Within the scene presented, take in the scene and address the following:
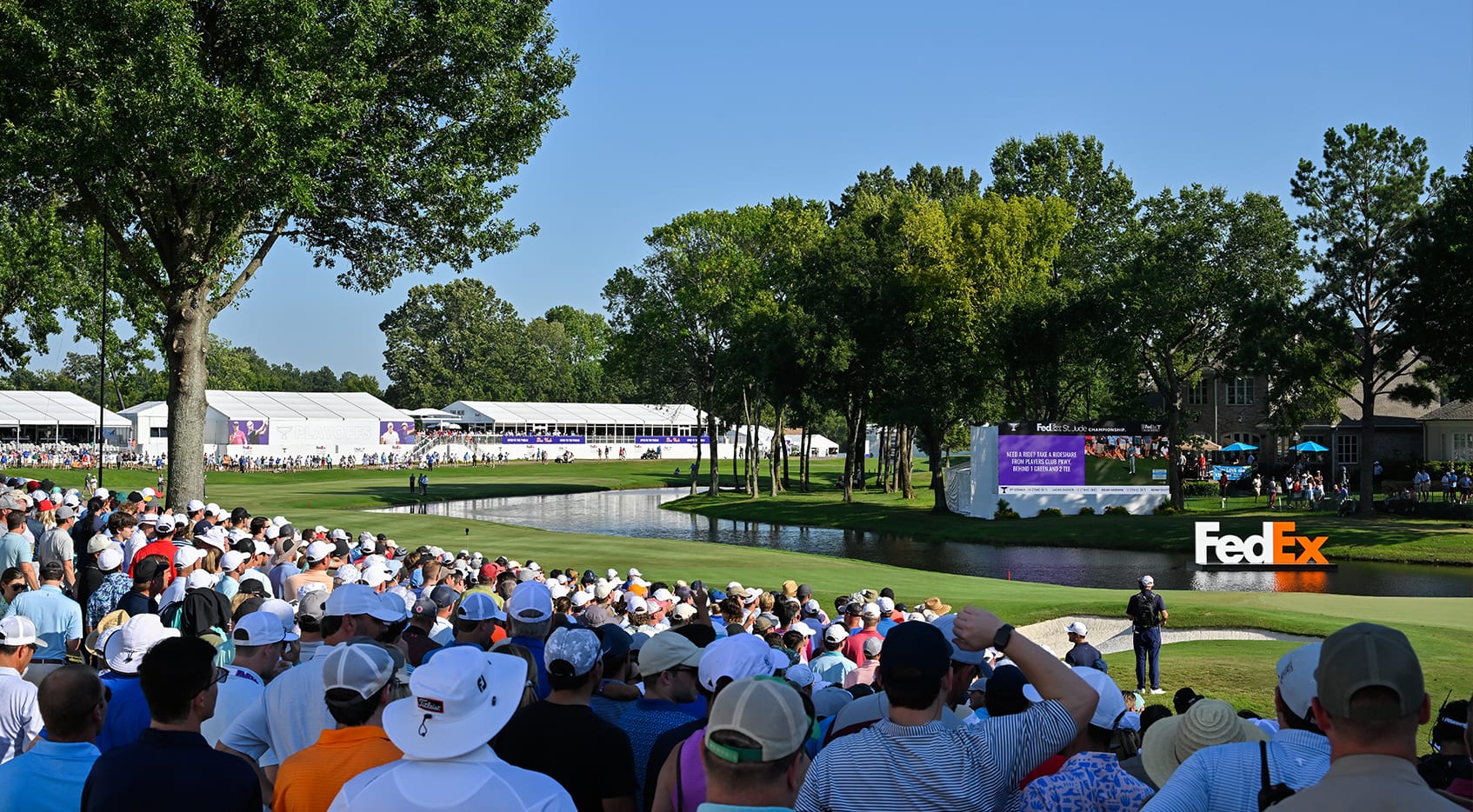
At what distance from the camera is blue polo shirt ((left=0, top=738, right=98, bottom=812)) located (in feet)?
14.6

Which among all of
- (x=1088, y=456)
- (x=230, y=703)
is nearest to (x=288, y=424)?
(x=1088, y=456)

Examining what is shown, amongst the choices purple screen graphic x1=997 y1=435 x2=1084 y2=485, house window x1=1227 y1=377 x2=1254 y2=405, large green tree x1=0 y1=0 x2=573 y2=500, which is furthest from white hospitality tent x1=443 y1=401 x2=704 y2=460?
large green tree x1=0 y1=0 x2=573 y2=500

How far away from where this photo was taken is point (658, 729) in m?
5.28

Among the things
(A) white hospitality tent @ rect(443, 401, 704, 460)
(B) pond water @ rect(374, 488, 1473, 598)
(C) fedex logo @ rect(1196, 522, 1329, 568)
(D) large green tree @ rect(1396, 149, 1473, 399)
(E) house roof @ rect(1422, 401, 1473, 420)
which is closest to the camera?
(B) pond water @ rect(374, 488, 1473, 598)

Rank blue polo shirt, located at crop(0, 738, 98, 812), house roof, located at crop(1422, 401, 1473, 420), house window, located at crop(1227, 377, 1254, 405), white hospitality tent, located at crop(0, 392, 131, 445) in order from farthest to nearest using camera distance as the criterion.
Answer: white hospitality tent, located at crop(0, 392, 131, 445) → house window, located at crop(1227, 377, 1254, 405) → house roof, located at crop(1422, 401, 1473, 420) → blue polo shirt, located at crop(0, 738, 98, 812)

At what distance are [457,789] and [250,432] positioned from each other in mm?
86279

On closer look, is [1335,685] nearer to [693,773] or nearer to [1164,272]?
[693,773]

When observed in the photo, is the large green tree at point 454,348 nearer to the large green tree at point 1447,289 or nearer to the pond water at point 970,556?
the pond water at point 970,556

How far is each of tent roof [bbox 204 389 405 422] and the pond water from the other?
3026 centimetres

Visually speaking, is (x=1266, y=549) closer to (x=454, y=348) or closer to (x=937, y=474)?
(x=937, y=474)

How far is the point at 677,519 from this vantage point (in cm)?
5553

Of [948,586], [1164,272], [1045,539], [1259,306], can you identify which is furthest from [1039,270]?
[948,586]

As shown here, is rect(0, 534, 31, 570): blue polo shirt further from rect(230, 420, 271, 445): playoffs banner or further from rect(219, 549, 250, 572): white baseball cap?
rect(230, 420, 271, 445): playoffs banner

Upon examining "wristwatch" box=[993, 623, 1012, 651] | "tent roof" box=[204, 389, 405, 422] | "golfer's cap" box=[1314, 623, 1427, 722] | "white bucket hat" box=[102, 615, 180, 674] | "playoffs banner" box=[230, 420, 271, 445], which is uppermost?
"tent roof" box=[204, 389, 405, 422]
